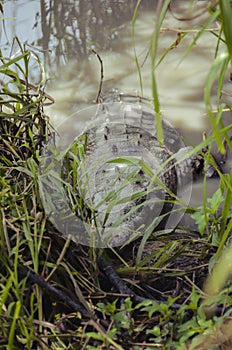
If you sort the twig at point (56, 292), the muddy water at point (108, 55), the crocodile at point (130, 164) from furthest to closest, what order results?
the muddy water at point (108, 55) → the crocodile at point (130, 164) → the twig at point (56, 292)

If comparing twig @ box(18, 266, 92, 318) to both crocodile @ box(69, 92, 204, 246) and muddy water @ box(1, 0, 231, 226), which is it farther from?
muddy water @ box(1, 0, 231, 226)

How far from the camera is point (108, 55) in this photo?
2.59m

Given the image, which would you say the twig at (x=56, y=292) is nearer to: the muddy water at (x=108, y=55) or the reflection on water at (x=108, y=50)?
the muddy water at (x=108, y=55)

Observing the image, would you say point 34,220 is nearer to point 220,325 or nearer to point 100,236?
point 100,236

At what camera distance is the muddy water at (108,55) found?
2.27m

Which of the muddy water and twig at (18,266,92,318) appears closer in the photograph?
twig at (18,266,92,318)

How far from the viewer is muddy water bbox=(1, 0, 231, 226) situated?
→ 7.45 ft

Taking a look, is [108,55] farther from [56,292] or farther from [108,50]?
[56,292]

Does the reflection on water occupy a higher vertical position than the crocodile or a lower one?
higher

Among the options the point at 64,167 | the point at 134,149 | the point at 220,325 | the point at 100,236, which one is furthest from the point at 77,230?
the point at 134,149

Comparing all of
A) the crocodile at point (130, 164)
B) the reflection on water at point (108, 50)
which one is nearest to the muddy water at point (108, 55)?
the reflection on water at point (108, 50)

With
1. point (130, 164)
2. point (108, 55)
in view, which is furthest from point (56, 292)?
point (108, 55)

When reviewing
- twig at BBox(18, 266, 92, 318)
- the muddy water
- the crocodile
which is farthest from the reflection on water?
twig at BBox(18, 266, 92, 318)

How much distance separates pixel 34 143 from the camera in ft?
4.29
